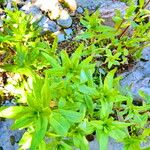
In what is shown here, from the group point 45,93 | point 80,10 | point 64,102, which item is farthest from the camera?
point 80,10

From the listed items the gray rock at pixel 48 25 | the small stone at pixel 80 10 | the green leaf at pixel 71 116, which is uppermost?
the small stone at pixel 80 10

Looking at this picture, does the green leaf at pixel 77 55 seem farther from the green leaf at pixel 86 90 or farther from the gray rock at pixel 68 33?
the gray rock at pixel 68 33

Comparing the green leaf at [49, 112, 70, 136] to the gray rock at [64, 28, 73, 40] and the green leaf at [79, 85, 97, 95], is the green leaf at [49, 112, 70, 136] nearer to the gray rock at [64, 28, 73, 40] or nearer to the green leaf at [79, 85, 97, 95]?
the green leaf at [79, 85, 97, 95]

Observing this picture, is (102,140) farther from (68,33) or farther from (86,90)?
(68,33)

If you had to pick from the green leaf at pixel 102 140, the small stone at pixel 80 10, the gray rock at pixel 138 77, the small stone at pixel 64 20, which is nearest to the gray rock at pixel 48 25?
the small stone at pixel 64 20

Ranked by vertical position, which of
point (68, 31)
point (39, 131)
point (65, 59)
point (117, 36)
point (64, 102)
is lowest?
point (39, 131)

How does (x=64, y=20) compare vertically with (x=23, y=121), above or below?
above

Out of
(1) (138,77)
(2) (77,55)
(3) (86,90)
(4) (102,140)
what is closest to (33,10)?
(1) (138,77)
